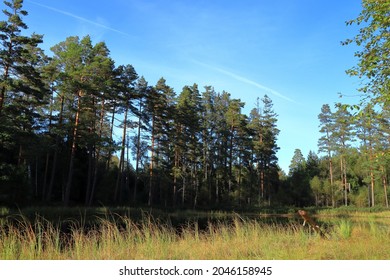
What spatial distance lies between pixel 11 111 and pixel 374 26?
26051mm

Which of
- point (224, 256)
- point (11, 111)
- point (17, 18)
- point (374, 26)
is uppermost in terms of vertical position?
point (17, 18)

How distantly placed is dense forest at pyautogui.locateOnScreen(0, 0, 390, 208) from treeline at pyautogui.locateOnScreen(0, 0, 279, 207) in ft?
0.45

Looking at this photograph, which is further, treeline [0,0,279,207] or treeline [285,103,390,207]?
treeline [285,103,390,207]

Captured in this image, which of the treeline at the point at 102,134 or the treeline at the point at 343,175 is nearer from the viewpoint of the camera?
the treeline at the point at 102,134

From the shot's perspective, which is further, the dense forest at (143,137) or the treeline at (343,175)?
the treeline at (343,175)

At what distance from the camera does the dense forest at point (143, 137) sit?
2445 centimetres

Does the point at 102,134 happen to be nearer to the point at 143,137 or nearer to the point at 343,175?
the point at 143,137

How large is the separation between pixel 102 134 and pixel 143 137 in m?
6.36

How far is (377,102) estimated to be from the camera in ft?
23.6

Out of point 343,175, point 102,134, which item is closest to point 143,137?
point 102,134

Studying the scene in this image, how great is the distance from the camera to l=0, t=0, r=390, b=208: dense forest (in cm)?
2445

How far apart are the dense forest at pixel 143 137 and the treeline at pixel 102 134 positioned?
0.14 metres
